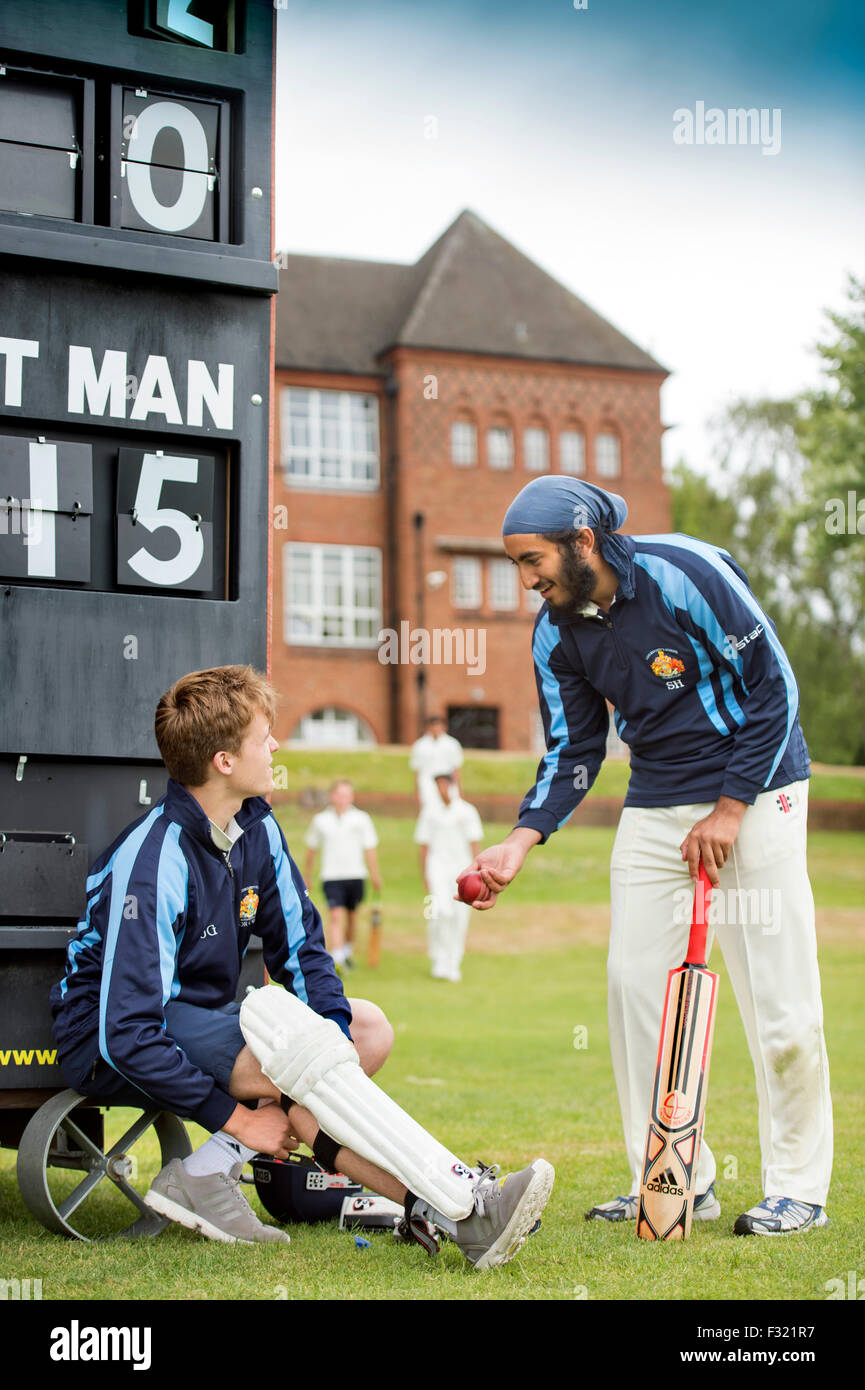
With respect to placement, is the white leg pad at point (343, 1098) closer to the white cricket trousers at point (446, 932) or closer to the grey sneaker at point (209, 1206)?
the grey sneaker at point (209, 1206)

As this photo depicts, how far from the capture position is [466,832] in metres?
15.4

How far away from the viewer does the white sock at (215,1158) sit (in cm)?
405

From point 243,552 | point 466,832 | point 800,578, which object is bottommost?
point 466,832

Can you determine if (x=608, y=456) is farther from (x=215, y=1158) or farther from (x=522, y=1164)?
(x=215, y=1158)

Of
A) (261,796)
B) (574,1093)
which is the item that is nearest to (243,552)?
(261,796)

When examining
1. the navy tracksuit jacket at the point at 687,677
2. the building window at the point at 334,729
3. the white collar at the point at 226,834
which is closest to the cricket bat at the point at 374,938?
the navy tracksuit jacket at the point at 687,677

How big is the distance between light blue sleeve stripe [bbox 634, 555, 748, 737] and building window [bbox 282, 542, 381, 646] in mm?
35288

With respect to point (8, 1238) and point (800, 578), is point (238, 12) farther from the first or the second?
point (800, 578)

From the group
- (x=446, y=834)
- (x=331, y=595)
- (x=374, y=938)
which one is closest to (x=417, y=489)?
(x=331, y=595)

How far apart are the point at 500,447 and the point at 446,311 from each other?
4.19 metres

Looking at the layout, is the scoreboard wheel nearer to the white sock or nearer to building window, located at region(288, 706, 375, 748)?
the white sock

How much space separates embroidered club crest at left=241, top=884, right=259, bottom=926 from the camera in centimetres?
430

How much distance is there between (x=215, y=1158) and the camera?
4.06 m

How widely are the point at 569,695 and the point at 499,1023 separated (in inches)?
264
